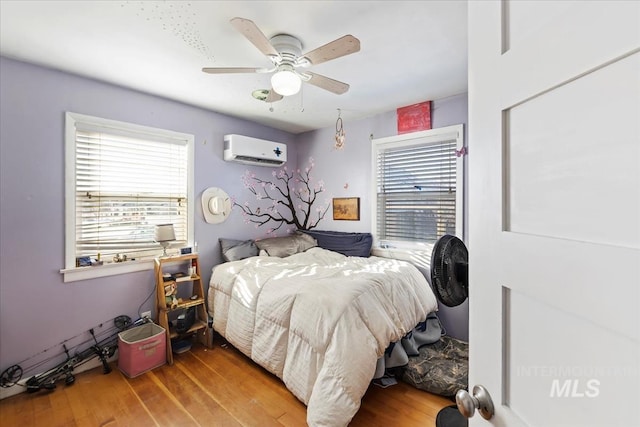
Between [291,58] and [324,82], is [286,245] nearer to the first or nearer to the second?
[324,82]

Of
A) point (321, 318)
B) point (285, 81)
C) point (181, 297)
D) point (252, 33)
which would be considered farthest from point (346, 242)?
point (252, 33)

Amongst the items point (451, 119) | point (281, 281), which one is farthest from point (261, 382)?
point (451, 119)

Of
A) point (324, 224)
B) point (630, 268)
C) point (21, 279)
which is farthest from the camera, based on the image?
point (324, 224)

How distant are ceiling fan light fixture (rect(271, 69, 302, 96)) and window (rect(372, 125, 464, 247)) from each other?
5.57 feet

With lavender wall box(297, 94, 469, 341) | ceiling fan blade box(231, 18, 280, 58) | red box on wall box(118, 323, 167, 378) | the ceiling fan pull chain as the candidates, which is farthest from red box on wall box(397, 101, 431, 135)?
red box on wall box(118, 323, 167, 378)

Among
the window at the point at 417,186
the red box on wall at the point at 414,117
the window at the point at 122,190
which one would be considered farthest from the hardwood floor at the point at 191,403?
the red box on wall at the point at 414,117

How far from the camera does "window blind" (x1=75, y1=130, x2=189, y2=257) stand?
2.44 meters

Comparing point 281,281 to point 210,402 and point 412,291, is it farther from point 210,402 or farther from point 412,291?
point 412,291

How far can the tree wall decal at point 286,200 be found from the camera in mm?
3705

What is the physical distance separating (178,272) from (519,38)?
125 inches

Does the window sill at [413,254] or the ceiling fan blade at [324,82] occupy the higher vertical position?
the ceiling fan blade at [324,82]

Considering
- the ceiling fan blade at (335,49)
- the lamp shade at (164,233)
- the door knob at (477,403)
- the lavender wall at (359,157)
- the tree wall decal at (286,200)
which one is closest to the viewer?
the door knob at (477,403)

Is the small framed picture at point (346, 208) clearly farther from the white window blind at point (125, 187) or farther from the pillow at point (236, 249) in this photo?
the white window blind at point (125, 187)

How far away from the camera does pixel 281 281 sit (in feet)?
7.67
